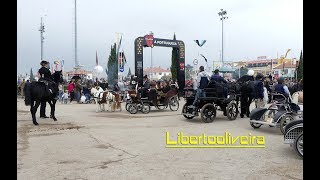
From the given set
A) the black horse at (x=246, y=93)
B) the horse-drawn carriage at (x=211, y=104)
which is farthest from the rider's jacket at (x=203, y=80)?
the black horse at (x=246, y=93)

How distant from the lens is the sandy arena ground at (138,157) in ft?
17.9

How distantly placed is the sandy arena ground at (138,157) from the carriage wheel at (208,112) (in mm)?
1611

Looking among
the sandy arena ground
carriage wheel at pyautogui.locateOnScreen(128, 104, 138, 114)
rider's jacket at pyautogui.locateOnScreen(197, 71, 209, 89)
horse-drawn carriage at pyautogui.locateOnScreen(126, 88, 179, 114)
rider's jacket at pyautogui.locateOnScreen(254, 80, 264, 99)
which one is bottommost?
the sandy arena ground

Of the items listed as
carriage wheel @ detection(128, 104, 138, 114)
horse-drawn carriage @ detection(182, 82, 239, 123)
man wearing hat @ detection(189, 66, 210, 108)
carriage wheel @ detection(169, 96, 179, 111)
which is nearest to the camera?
horse-drawn carriage @ detection(182, 82, 239, 123)

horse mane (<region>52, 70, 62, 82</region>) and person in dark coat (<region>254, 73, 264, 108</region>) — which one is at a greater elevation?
horse mane (<region>52, 70, 62, 82</region>)

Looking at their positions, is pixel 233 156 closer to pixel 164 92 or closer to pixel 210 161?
pixel 210 161

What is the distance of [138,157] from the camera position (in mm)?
6617

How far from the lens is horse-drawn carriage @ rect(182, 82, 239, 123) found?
11992mm

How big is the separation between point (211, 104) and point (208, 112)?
31cm

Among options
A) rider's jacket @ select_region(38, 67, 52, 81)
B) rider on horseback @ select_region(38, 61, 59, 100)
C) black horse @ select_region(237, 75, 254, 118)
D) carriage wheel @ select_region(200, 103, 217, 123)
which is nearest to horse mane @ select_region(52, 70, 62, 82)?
rider on horseback @ select_region(38, 61, 59, 100)

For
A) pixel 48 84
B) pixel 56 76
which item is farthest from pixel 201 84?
pixel 48 84

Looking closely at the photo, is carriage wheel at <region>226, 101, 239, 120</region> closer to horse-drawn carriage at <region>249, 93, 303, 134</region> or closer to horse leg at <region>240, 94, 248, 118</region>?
horse leg at <region>240, 94, 248, 118</region>

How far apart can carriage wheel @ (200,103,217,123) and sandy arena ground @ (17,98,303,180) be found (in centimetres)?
161
